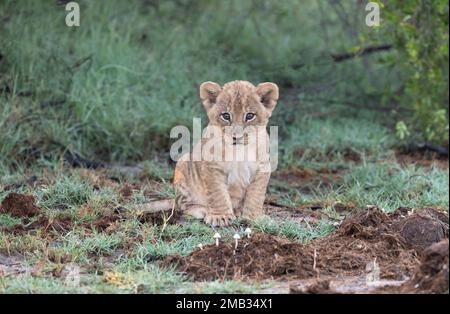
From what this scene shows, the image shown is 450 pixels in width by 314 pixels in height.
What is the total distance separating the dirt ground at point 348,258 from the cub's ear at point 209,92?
1.37 m

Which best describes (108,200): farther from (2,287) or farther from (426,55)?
(426,55)

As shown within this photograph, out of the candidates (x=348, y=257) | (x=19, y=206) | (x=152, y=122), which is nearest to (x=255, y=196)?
(x=348, y=257)

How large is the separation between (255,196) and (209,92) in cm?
82

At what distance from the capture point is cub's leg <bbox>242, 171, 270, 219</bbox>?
663cm

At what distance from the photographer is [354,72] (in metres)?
11.6

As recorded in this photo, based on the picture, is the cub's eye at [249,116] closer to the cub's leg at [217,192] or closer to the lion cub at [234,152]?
the lion cub at [234,152]

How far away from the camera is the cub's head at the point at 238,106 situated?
6453 mm

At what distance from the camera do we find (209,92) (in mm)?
6660

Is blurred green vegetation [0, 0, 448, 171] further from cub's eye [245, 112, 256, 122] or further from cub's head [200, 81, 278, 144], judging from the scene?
cub's eye [245, 112, 256, 122]

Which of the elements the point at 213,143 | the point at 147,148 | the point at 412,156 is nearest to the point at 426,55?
the point at 412,156

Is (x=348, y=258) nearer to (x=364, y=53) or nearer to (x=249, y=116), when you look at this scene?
(x=249, y=116)

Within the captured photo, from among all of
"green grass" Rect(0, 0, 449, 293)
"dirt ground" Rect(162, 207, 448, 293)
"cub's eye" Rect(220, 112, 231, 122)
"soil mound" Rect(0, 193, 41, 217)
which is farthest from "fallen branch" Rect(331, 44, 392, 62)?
"soil mound" Rect(0, 193, 41, 217)

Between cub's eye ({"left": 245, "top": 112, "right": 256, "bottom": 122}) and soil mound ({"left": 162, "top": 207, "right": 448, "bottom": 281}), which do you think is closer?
soil mound ({"left": 162, "top": 207, "right": 448, "bottom": 281})

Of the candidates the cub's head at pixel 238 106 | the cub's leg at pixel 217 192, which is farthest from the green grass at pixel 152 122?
the cub's head at pixel 238 106
